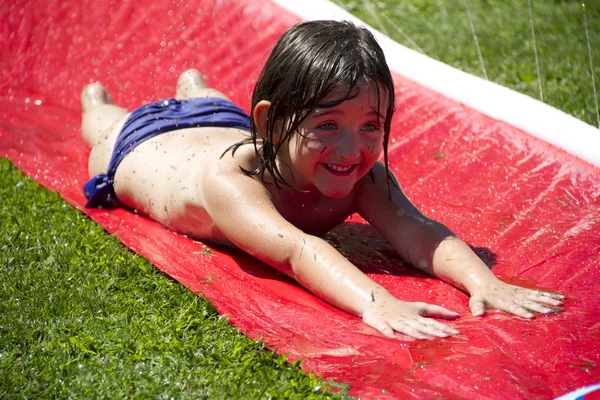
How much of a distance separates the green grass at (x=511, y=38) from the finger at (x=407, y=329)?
310cm

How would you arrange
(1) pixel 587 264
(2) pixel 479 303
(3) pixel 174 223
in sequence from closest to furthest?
(2) pixel 479 303
(1) pixel 587 264
(3) pixel 174 223

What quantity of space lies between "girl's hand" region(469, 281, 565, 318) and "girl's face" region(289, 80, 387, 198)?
2.20 ft

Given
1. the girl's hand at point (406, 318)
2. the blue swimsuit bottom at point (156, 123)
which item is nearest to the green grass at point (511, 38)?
the blue swimsuit bottom at point (156, 123)

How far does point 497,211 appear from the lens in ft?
13.3

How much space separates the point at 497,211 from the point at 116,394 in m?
2.22

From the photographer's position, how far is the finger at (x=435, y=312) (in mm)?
2987

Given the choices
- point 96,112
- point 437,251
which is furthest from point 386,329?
point 96,112

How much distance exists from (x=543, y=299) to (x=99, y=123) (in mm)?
2890

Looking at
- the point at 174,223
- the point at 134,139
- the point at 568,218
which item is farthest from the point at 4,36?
the point at 568,218

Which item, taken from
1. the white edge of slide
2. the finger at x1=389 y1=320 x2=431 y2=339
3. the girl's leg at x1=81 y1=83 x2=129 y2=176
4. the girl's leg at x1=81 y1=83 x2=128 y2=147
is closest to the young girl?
the finger at x1=389 y1=320 x2=431 y2=339

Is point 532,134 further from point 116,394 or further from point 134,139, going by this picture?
point 116,394

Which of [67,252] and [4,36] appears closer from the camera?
[67,252]

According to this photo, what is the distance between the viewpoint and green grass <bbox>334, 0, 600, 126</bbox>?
243 inches

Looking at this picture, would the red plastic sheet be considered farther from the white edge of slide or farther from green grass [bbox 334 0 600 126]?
green grass [bbox 334 0 600 126]
